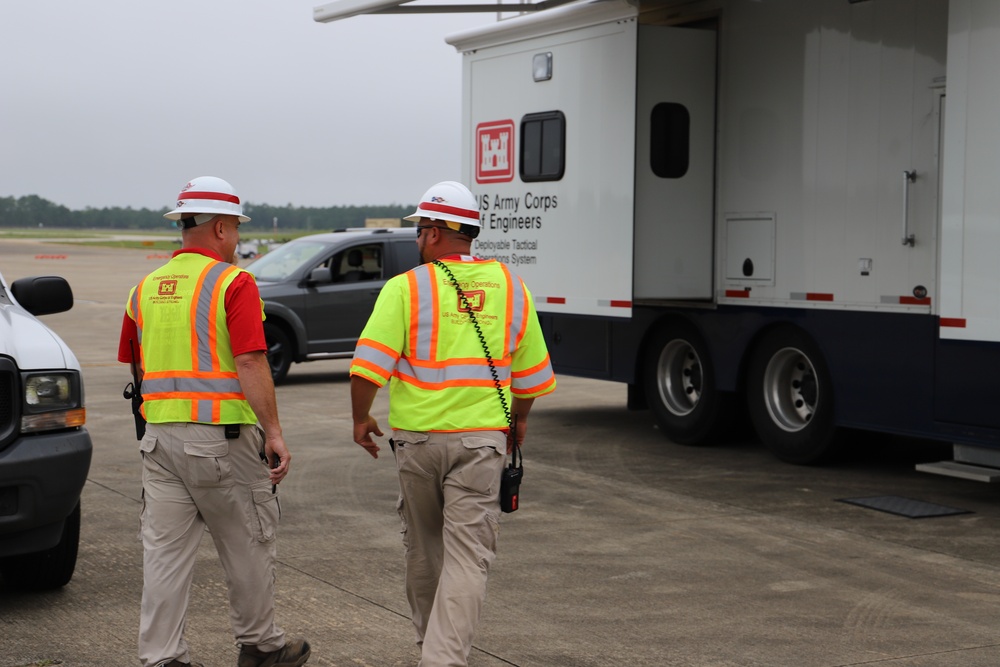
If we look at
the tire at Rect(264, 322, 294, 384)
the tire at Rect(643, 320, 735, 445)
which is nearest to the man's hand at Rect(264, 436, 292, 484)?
the tire at Rect(643, 320, 735, 445)

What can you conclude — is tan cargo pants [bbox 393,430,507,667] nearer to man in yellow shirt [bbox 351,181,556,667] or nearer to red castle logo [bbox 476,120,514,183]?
man in yellow shirt [bbox 351,181,556,667]

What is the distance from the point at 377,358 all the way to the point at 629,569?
2.74 meters

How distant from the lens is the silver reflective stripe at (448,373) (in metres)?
4.74

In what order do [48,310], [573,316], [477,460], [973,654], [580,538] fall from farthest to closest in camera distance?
[573,316] < [580,538] < [48,310] < [973,654] < [477,460]

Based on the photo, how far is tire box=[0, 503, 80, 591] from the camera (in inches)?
247

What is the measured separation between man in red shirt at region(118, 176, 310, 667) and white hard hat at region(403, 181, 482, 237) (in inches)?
26.2

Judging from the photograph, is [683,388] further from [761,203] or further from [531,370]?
[531,370]

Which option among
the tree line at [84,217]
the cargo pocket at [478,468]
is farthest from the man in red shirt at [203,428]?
the tree line at [84,217]

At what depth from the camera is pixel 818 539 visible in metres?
7.77

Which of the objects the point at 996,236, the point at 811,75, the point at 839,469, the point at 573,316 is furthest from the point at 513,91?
the point at 996,236

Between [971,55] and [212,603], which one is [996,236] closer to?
[971,55]

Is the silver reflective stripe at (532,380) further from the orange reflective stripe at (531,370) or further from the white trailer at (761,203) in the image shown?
the white trailer at (761,203)

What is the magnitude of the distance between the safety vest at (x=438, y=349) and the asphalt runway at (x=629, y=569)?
3.78 feet

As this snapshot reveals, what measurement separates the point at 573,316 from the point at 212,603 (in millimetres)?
5638
